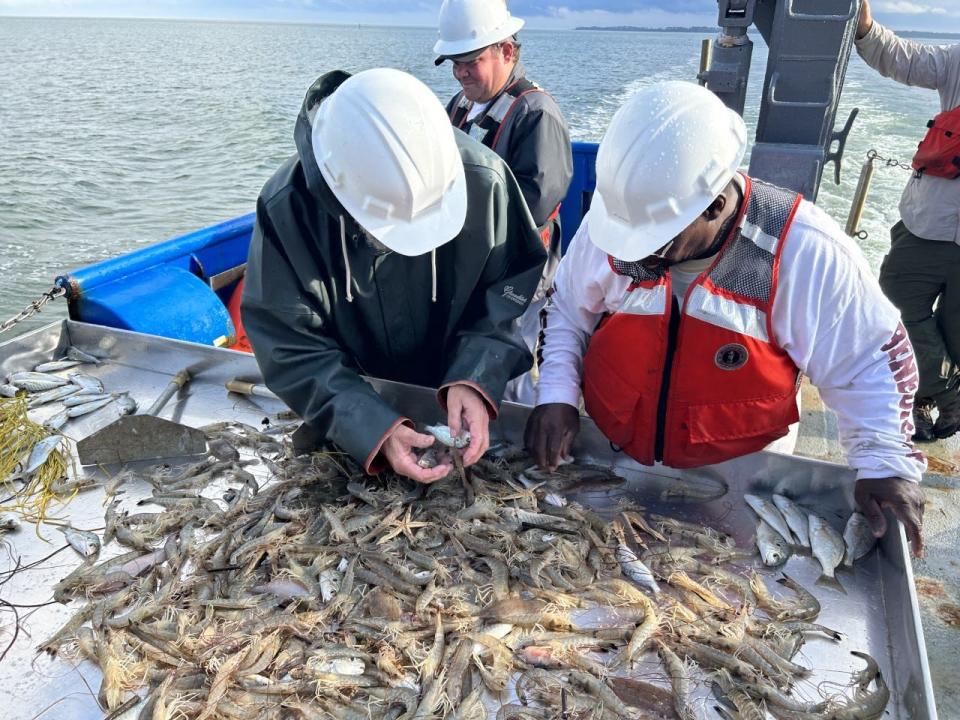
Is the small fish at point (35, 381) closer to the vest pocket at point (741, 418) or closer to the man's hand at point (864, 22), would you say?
the vest pocket at point (741, 418)

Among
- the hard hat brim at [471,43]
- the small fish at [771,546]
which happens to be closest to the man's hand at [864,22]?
the hard hat brim at [471,43]

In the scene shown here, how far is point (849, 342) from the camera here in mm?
2439

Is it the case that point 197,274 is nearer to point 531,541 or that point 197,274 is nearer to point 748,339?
point 531,541

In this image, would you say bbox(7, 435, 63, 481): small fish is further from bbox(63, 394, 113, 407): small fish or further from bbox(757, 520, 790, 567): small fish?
bbox(757, 520, 790, 567): small fish

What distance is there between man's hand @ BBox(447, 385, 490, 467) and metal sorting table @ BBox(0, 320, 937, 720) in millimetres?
338

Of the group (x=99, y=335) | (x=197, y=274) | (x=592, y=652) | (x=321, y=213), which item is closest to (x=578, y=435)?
(x=592, y=652)

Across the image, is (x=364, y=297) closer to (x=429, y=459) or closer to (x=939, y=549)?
(x=429, y=459)

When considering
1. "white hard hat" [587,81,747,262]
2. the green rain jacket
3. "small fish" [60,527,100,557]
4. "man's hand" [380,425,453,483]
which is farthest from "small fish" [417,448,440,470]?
"small fish" [60,527,100,557]

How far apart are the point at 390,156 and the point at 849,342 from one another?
5.51 ft

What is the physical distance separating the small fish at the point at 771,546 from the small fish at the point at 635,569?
1.36 ft

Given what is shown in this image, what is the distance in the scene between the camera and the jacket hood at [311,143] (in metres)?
2.60

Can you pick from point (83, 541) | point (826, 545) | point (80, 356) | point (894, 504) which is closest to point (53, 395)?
point (80, 356)

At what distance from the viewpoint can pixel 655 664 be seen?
2154 mm

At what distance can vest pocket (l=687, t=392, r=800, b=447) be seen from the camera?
8.91 feet
